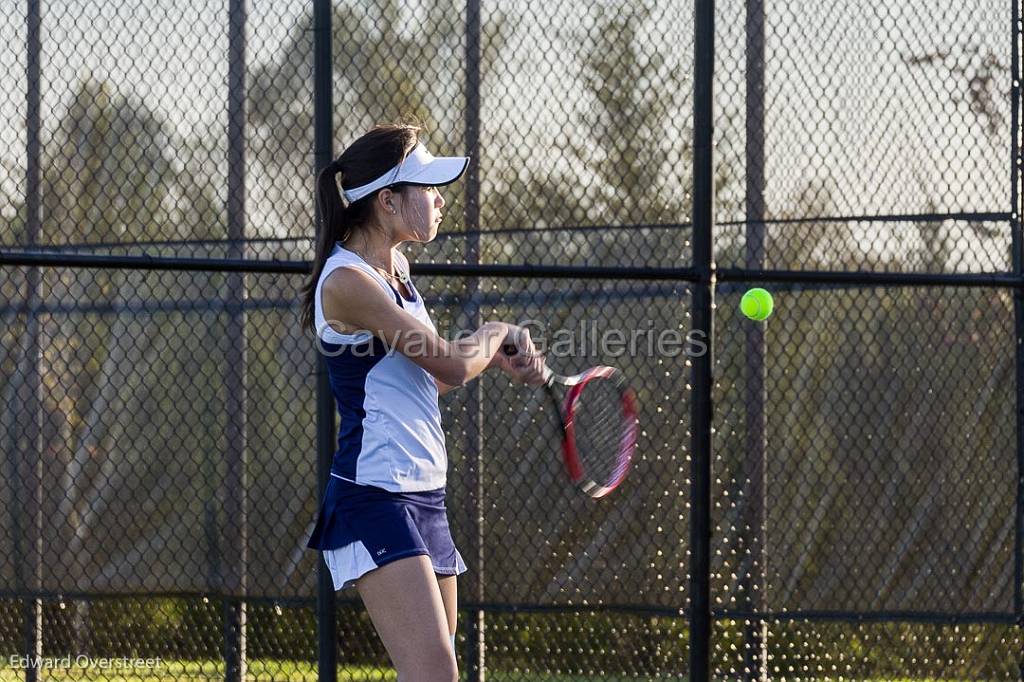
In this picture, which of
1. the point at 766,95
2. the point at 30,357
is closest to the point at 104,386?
the point at 30,357

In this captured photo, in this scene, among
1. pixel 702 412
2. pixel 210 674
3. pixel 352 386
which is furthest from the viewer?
pixel 210 674

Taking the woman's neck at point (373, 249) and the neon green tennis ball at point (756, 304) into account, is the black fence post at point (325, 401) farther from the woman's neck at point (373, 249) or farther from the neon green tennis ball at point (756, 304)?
the neon green tennis ball at point (756, 304)

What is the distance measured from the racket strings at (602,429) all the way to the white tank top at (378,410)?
95cm

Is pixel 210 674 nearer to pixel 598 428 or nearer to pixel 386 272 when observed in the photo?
pixel 598 428

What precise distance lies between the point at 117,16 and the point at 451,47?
127cm

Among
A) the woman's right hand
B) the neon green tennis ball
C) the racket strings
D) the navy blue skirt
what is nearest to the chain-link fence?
the neon green tennis ball

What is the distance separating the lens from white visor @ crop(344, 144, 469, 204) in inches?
99.6

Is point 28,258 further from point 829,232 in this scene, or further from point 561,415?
point 829,232

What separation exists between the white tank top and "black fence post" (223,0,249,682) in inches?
76.4

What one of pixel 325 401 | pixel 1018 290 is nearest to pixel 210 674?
pixel 325 401

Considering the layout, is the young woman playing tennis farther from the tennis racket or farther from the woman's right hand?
the tennis racket

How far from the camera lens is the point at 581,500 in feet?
15.3

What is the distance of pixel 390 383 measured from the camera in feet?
7.98

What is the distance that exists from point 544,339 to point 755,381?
891mm
